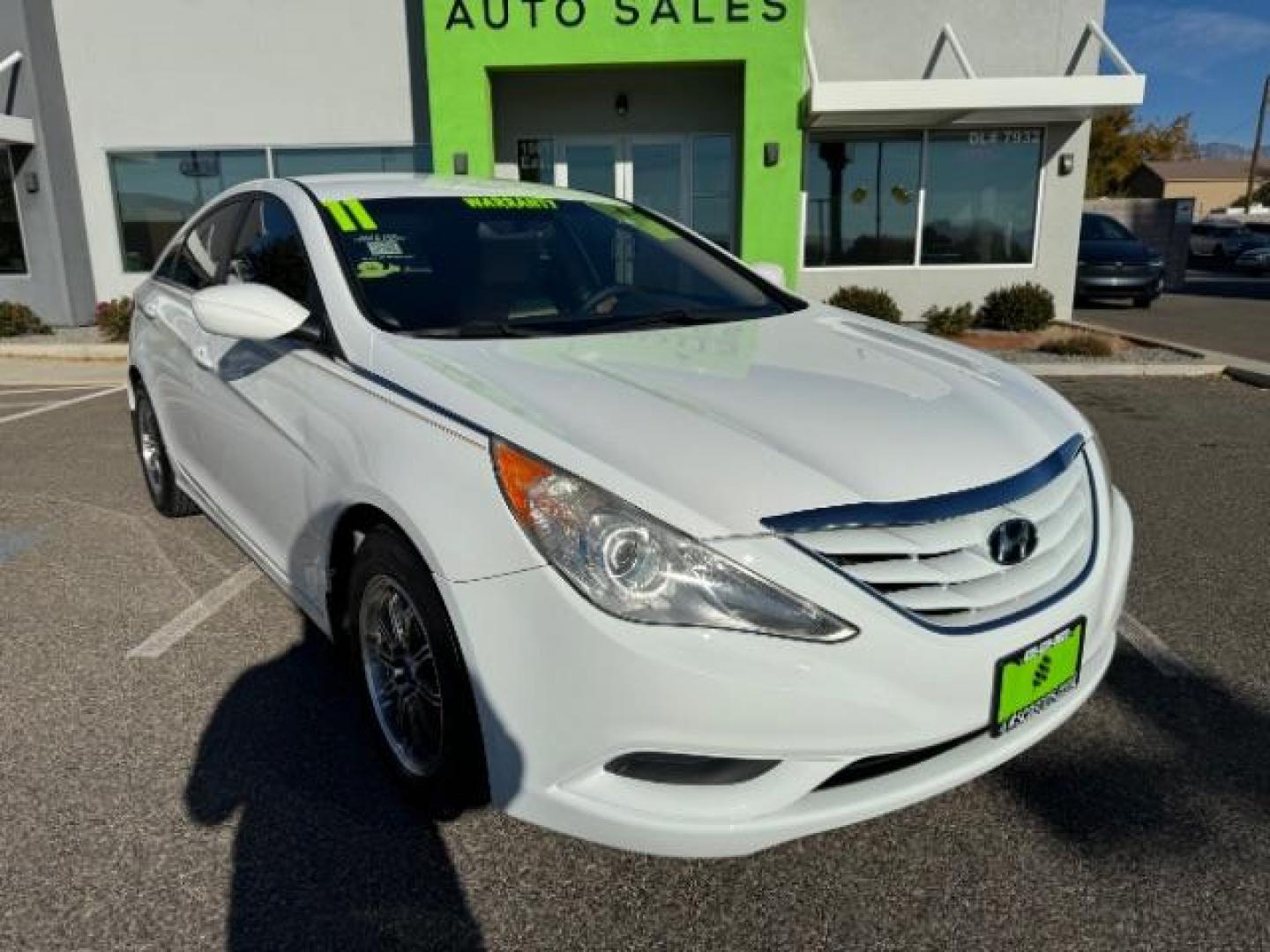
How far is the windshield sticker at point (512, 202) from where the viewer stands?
339 cm

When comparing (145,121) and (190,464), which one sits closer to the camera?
(190,464)

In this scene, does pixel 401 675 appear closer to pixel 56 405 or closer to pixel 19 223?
pixel 56 405

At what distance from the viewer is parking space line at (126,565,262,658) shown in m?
3.38

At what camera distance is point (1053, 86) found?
1095cm

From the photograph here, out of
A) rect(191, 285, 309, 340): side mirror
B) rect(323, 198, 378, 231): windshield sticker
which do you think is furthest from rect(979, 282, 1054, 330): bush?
rect(191, 285, 309, 340): side mirror

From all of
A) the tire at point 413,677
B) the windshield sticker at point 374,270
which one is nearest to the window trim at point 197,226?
the windshield sticker at point 374,270

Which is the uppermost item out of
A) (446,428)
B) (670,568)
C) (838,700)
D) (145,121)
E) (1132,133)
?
(1132,133)

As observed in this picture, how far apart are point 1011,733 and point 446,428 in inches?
54.6

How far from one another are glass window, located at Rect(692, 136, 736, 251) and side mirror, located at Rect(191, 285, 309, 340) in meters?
10.2

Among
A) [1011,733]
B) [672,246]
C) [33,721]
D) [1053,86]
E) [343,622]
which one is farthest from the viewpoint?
[1053,86]

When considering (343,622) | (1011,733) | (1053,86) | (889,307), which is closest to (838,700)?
(1011,733)

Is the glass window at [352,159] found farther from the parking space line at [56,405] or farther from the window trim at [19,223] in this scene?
the parking space line at [56,405]

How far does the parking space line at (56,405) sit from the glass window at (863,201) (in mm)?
8186

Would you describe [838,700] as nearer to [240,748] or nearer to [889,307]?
[240,748]
